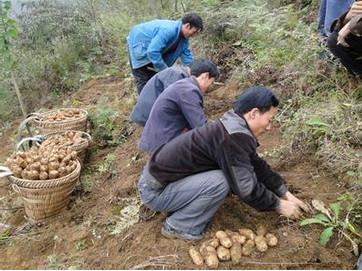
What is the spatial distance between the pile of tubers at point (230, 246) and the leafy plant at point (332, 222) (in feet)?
1.03

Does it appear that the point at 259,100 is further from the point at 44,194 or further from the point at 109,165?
the point at 109,165

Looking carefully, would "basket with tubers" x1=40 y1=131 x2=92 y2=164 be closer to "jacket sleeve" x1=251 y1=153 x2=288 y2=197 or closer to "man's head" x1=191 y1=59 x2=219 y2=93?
"man's head" x1=191 y1=59 x2=219 y2=93

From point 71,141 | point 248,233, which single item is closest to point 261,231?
point 248,233

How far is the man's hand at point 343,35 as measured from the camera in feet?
13.6

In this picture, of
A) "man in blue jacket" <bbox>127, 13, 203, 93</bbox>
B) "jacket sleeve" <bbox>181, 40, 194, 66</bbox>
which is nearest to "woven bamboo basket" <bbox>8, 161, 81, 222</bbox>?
"man in blue jacket" <bbox>127, 13, 203, 93</bbox>

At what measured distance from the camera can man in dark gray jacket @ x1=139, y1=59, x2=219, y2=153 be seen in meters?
3.78

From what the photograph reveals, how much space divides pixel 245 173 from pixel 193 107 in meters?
1.02

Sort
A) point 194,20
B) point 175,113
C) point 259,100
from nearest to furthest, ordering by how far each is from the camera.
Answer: point 259,100, point 175,113, point 194,20

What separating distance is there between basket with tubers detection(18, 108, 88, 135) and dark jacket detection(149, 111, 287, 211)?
333 cm

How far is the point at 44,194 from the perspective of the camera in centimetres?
456

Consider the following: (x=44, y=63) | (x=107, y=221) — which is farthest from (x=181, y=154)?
(x=44, y=63)

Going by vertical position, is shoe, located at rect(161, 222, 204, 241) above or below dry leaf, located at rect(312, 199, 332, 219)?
below

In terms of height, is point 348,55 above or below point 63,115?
above

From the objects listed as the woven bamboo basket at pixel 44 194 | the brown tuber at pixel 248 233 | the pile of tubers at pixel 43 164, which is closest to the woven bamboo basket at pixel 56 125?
the pile of tubers at pixel 43 164
